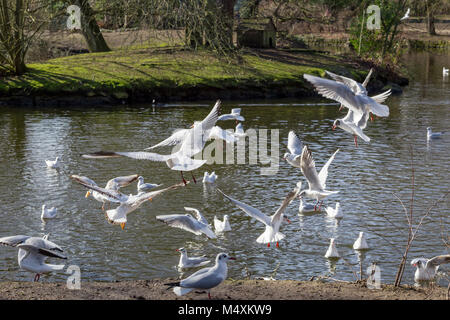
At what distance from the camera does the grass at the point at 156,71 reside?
25.2m

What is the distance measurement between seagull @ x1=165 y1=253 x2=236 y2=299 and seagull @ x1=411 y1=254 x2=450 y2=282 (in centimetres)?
272

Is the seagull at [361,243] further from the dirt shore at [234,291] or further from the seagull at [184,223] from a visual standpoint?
the seagull at [184,223]

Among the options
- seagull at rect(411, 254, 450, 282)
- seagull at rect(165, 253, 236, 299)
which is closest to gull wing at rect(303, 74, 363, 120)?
seagull at rect(411, 254, 450, 282)

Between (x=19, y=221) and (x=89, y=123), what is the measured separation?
1026 cm

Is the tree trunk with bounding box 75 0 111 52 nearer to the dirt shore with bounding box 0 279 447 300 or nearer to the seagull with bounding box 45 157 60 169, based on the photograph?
the seagull with bounding box 45 157 60 169

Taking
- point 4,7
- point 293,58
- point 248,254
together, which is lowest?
point 248,254

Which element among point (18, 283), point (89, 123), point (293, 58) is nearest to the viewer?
point (18, 283)

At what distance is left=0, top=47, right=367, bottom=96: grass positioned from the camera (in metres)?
25.2

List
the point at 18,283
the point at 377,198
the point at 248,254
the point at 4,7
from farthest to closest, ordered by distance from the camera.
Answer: the point at 4,7 → the point at 377,198 → the point at 248,254 → the point at 18,283

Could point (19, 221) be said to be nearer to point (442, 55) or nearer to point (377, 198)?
point (377, 198)

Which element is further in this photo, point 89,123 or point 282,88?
point 282,88
